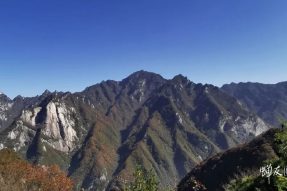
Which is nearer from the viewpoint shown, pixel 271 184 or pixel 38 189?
pixel 271 184

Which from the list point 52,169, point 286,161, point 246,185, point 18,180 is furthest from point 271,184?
point 52,169

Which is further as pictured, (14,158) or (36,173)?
(14,158)

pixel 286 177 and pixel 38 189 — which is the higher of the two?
pixel 38 189

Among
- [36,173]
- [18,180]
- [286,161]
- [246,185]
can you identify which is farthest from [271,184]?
[36,173]

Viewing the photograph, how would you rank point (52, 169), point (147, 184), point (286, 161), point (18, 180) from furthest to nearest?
point (52, 169) < point (18, 180) < point (147, 184) < point (286, 161)

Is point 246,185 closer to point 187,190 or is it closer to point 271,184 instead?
point 271,184

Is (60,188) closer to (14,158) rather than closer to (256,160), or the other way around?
(14,158)

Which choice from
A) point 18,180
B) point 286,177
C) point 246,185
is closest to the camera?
point 286,177

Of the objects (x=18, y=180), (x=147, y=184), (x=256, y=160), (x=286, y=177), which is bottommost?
(x=286, y=177)

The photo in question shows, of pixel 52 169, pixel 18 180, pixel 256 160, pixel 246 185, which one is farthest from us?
pixel 256 160
